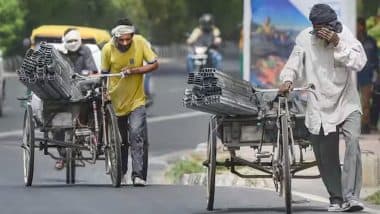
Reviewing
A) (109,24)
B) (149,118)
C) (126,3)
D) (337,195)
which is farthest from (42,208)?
(126,3)

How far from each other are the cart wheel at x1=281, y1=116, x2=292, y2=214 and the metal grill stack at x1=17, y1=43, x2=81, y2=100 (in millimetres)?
3075

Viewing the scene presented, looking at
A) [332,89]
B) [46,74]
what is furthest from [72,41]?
[332,89]

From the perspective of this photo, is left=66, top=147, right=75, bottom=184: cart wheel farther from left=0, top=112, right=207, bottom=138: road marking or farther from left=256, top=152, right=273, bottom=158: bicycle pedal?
left=0, top=112, right=207, bottom=138: road marking

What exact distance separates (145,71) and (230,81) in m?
2.78

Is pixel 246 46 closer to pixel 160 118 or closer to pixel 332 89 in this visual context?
pixel 332 89

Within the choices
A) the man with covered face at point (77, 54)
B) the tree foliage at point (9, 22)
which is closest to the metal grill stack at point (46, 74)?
the man with covered face at point (77, 54)

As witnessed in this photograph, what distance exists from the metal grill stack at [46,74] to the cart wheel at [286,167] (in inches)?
121

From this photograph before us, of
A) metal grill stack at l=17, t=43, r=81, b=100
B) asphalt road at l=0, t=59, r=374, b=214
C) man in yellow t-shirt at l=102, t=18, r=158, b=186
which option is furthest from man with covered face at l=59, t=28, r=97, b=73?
metal grill stack at l=17, t=43, r=81, b=100

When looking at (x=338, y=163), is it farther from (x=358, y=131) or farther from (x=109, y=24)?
(x=109, y=24)

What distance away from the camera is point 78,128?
1321 cm

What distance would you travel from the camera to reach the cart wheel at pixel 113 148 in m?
12.7

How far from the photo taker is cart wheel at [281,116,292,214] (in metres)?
9.99

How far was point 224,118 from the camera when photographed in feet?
35.5

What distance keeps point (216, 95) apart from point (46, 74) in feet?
9.08
